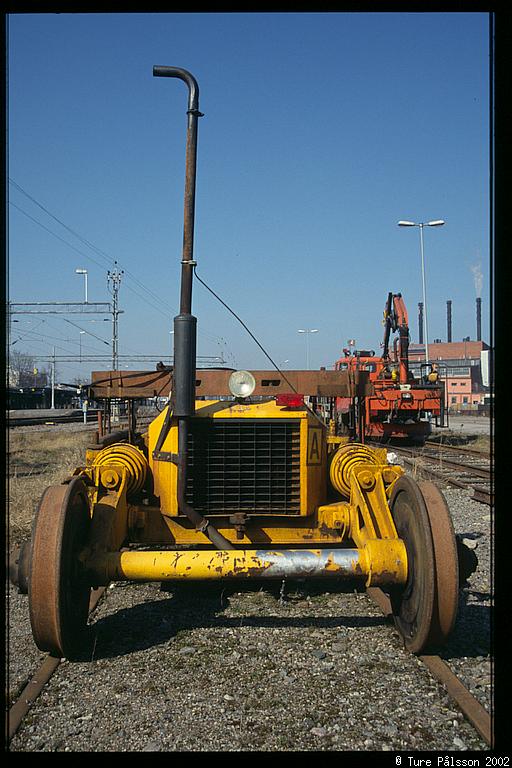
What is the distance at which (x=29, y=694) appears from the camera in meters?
3.90

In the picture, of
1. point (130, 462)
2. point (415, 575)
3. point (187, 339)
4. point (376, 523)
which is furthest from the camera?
point (130, 462)

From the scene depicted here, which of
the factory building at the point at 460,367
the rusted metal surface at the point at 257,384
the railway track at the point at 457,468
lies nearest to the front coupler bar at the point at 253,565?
the rusted metal surface at the point at 257,384

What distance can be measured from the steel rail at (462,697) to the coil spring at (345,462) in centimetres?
161

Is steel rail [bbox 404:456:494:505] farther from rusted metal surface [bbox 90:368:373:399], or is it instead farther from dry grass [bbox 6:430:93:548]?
dry grass [bbox 6:430:93:548]

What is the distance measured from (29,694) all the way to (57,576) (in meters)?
0.67

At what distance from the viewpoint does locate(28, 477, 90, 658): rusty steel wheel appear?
4.18 metres

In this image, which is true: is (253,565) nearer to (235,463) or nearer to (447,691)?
(235,463)

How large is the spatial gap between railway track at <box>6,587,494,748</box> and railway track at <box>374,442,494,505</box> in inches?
252

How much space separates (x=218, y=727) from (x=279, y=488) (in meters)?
2.11

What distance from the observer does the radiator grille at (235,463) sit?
17.4 ft

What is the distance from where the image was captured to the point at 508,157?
333cm

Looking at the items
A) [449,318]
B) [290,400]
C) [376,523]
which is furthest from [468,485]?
[449,318]

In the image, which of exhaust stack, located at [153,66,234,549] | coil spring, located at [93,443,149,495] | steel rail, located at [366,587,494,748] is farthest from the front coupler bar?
coil spring, located at [93,443,149,495]

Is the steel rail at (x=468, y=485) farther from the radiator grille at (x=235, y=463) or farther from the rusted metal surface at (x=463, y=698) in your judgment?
the rusted metal surface at (x=463, y=698)
